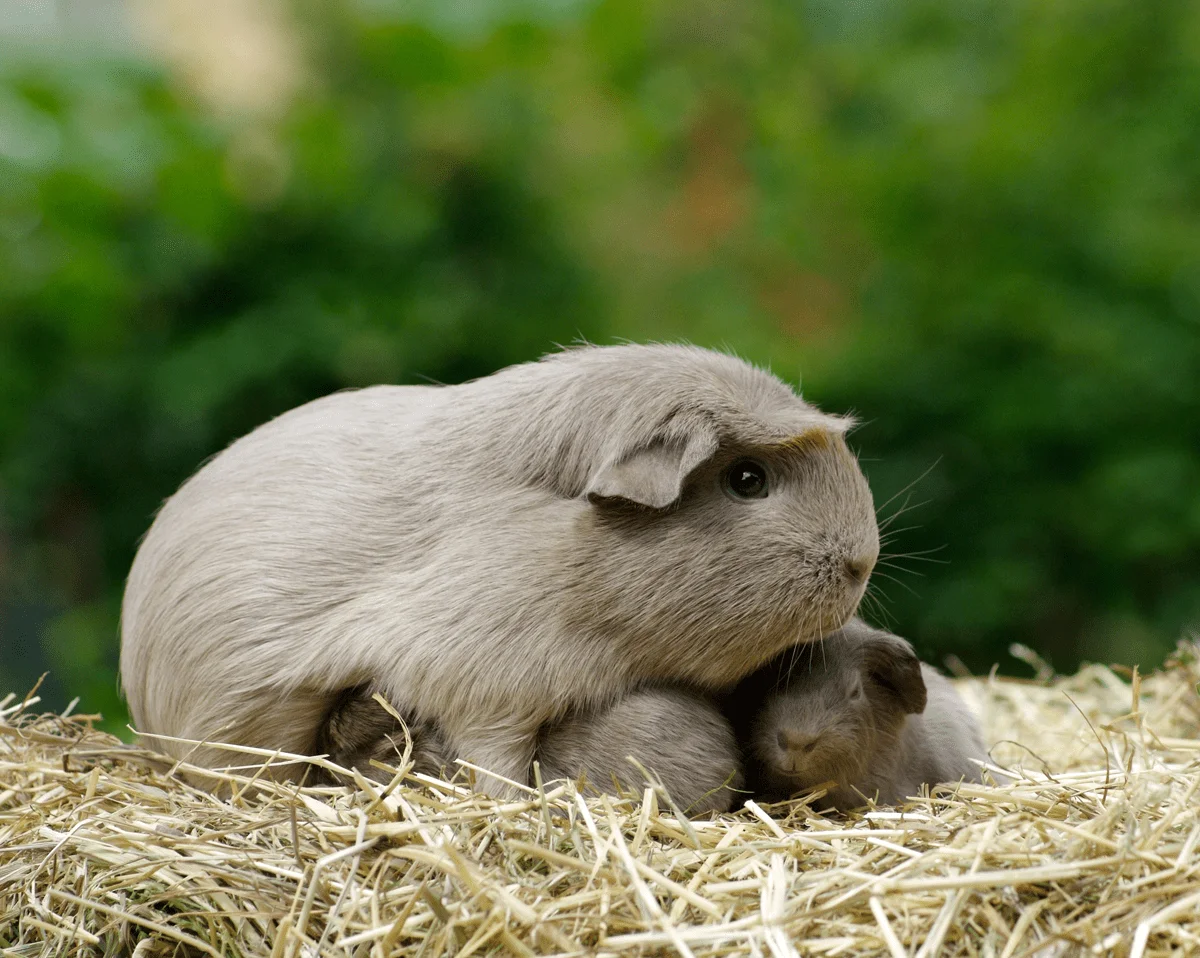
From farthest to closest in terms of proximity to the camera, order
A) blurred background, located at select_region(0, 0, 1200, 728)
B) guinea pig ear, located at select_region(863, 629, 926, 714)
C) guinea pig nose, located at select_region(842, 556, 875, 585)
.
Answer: blurred background, located at select_region(0, 0, 1200, 728), guinea pig ear, located at select_region(863, 629, 926, 714), guinea pig nose, located at select_region(842, 556, 875, 585)

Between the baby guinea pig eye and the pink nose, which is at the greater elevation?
the baby guinea pig eye

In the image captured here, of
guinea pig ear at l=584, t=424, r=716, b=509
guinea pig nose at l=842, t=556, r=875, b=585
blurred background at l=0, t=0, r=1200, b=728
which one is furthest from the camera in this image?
blurred background at l=0, t=0, r=1200, b=728

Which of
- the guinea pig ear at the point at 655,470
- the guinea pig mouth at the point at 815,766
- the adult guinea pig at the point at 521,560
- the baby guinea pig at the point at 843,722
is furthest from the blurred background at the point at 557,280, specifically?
the guinea pig ear at the point at 655,470

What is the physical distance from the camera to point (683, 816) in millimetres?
2195

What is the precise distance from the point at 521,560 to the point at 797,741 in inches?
26.8

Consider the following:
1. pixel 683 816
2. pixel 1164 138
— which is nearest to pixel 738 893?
pixel 683 816

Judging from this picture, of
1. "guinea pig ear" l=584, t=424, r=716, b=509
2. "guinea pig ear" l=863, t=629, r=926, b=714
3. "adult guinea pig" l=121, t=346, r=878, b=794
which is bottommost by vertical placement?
"guinea pig ear" l=863, t=629, r=926, b=714

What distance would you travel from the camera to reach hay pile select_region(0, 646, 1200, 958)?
1.88 m

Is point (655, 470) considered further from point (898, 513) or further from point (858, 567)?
point (898, 513)

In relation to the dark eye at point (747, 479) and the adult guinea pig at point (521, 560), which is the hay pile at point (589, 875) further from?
the dark eye at point (747, 479)

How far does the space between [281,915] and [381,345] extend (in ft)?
12.7

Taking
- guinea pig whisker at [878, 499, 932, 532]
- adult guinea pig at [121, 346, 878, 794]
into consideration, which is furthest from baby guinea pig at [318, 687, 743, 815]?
guinea pig whisker at [878, 499, 932, 532]

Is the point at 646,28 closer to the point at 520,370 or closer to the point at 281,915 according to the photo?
the point at 520,370

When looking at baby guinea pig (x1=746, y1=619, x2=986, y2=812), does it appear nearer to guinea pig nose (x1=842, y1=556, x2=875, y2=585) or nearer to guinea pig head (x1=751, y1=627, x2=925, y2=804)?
guinea pig head (x1=751, y1=627, x2=925, y2=804)
